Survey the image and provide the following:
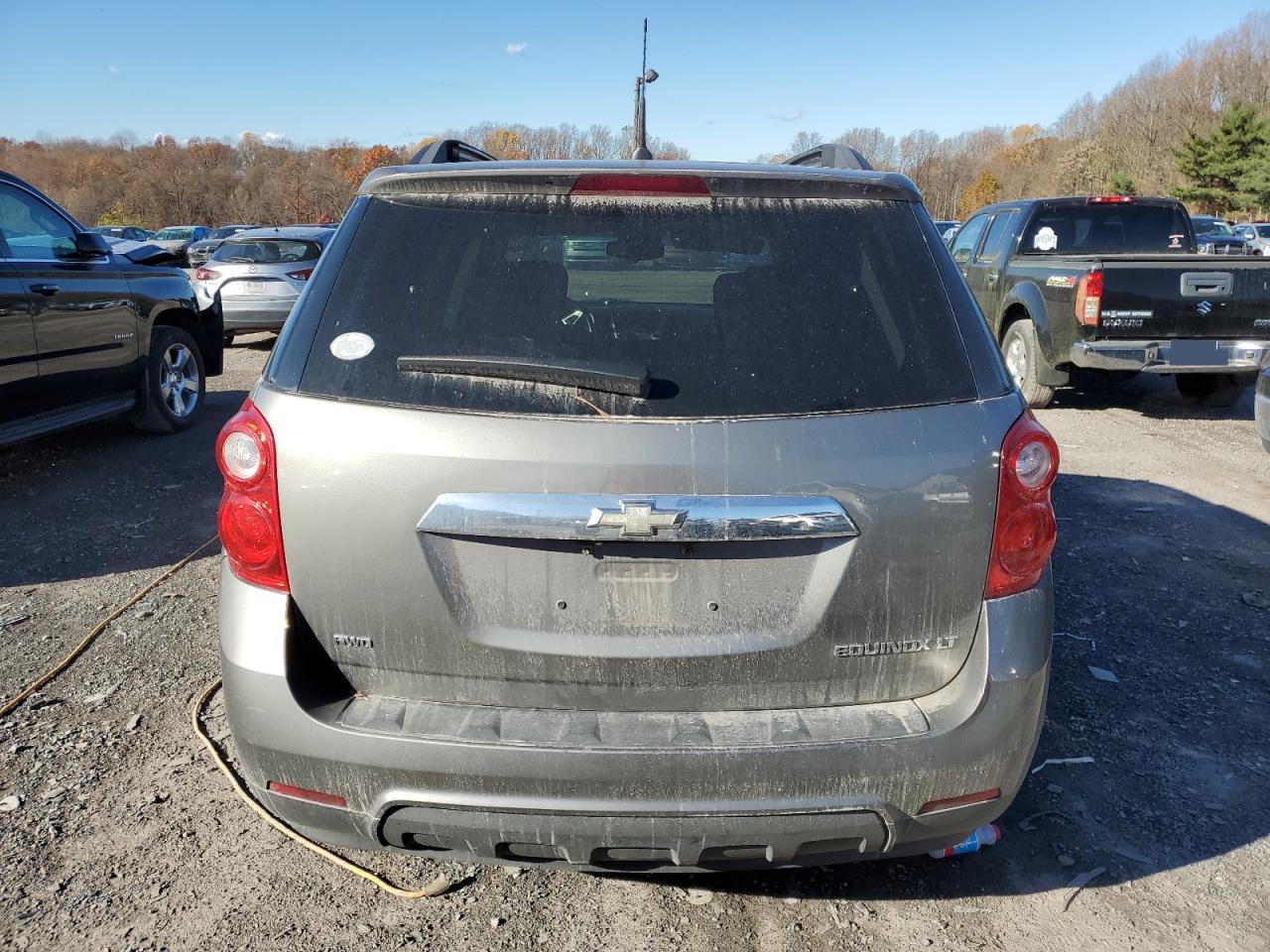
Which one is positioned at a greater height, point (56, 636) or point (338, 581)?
point (338, 581)

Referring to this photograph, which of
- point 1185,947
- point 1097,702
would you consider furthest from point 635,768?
point 1097,702

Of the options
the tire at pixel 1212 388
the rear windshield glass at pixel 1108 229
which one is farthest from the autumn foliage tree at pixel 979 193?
the tire at pixel 1212 388

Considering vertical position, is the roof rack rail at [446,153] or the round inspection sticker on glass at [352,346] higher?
the roof rack rail at [446,153]

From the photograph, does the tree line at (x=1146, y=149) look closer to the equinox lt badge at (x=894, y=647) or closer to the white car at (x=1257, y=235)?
the white car at (x=1257, y=235)

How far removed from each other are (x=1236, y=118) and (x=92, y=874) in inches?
2805

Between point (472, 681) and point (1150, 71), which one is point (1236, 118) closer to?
point (1150, 71)

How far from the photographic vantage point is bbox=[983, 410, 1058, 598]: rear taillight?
206cm

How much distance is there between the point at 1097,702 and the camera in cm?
356

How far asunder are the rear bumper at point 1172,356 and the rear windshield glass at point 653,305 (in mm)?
6803

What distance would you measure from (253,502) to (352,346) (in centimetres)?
40

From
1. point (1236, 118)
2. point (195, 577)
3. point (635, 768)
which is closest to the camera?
point (635, 768)

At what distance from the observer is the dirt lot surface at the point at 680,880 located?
242 centimetres

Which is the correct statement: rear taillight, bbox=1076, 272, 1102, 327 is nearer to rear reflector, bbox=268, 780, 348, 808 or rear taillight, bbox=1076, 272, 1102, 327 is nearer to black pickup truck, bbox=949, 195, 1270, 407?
black pickup truck, bbox=949, 195, 1270, 407

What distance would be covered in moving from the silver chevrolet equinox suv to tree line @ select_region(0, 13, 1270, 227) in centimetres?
5002
